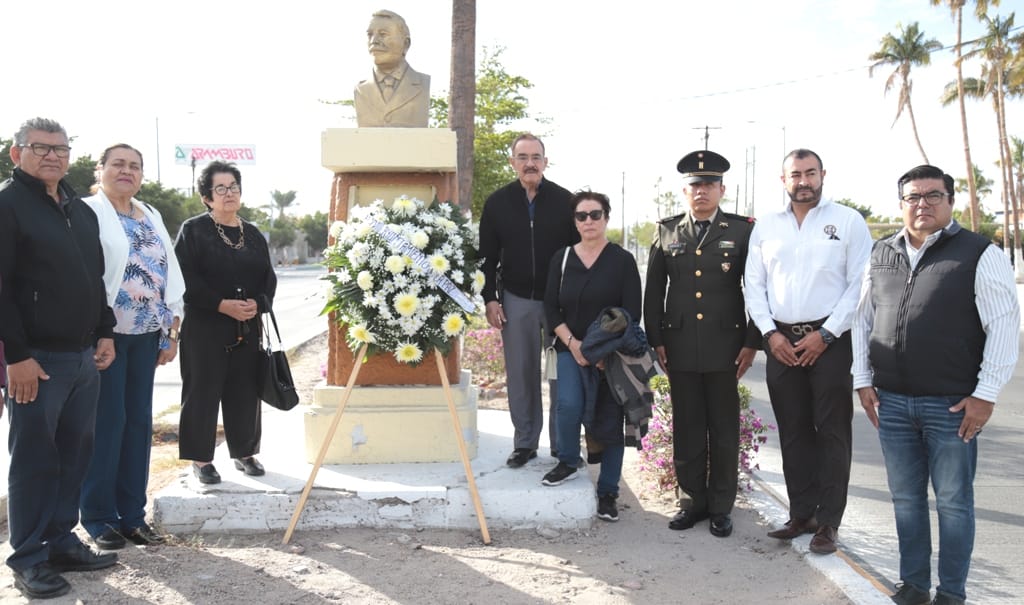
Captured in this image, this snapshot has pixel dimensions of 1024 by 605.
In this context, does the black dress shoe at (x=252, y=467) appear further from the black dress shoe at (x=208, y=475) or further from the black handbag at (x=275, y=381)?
the black handbag at (x=275, y=381)

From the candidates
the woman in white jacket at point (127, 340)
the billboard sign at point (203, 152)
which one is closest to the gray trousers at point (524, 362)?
the woman in white jacket at point (127, 340)

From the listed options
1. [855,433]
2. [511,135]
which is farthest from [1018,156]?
[855,433]

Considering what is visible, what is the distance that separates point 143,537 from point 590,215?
10.2 ft

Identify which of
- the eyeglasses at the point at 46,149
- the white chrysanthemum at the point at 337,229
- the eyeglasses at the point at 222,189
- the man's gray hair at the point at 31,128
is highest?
the man's gray hair at the point at 31,128

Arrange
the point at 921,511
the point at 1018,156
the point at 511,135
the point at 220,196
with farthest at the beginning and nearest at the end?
the point at 1018,156
the point at 511,135
the point at 220,196
the point at 921,511

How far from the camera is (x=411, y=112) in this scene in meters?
5.54

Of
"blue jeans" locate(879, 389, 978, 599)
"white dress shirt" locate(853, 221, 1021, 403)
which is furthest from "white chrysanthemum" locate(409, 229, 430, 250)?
"white dress shirt" locate(853, 221, 1021, 403)

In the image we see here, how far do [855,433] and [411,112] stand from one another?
16.4 feet

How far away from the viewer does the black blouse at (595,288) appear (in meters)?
4.56

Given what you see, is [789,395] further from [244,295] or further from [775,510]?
[244,295]

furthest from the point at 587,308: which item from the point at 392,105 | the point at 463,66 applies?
the point at 463,66

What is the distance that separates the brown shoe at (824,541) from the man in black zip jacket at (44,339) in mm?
3726

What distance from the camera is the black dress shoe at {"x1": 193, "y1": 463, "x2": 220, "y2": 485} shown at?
4.75m

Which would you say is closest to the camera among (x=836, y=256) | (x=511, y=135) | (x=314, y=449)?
(x=836, y=256)
